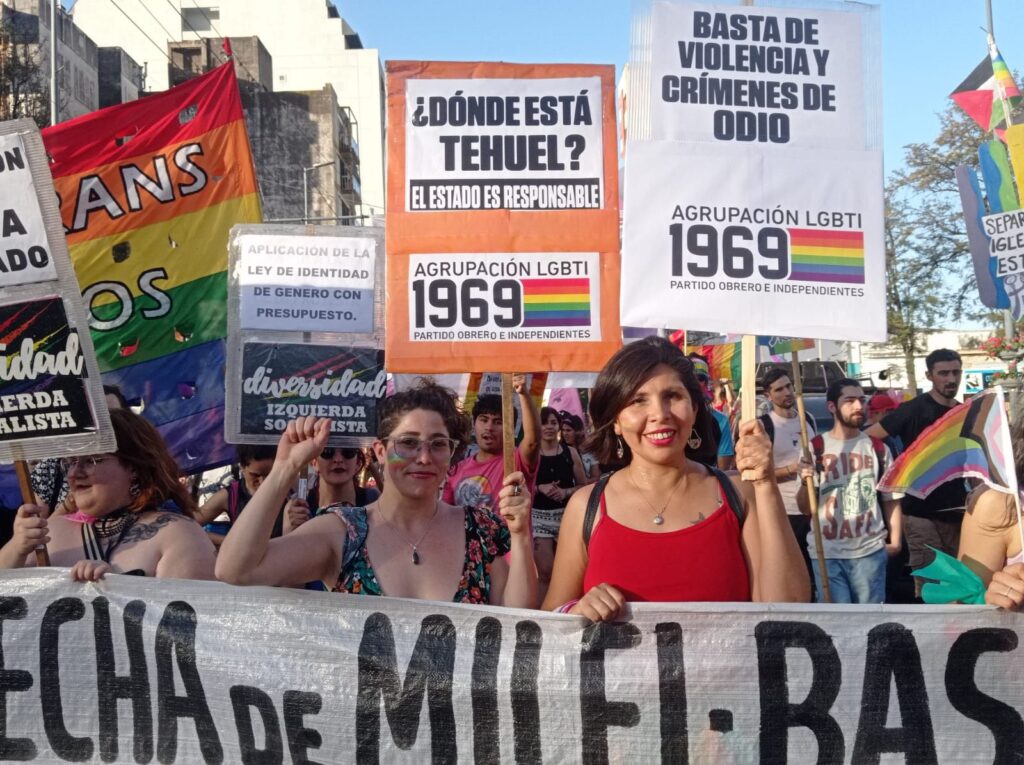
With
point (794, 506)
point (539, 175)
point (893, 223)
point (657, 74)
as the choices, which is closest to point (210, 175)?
point (539, 175)

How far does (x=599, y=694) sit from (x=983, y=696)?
102cm

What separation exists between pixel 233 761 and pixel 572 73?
267 cm

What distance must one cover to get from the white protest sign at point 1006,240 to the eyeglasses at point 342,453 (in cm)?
374

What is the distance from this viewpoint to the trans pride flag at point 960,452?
326cm

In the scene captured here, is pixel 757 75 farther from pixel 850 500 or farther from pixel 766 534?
pixel 850 500

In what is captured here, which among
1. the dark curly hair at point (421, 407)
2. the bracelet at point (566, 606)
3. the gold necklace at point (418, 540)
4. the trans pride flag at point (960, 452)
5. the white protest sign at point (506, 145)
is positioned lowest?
the bracelet at point (566, 606)

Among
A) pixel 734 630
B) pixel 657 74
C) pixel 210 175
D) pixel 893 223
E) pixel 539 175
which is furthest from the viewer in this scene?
pixel 893 223

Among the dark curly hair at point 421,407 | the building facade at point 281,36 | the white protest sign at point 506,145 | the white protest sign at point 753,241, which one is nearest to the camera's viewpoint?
the dark curly hair at point 421,407

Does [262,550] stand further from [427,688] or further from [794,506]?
[794,506]

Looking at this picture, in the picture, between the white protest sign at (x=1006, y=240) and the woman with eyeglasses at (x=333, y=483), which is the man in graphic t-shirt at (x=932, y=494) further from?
the woman with eyeglasses at (x=333, y=483)

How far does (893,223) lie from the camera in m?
27.7

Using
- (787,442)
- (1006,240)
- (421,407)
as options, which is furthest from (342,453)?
(787,442)

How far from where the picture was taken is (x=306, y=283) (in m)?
5.29

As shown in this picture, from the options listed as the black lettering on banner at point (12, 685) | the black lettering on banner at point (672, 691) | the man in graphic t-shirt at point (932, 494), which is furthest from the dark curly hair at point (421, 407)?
the man in graphic t-shirt at point (932, 494)
